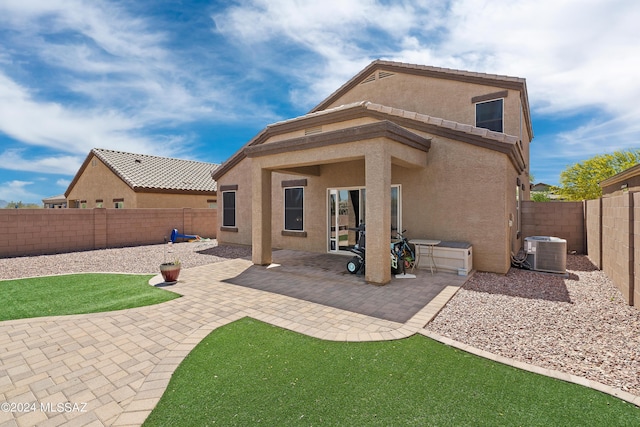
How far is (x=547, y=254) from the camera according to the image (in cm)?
903

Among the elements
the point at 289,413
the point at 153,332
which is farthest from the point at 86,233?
the point at 289,413

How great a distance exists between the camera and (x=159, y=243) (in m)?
16.9

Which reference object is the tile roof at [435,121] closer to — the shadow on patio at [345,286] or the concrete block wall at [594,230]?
the shadow on patio at [345,286]

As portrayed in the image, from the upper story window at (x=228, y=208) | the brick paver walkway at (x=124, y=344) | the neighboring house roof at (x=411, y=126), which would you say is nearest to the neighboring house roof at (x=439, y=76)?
the neighboring house roof at (x=411, y=126)

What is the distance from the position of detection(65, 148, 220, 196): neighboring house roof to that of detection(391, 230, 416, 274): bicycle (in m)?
18.4

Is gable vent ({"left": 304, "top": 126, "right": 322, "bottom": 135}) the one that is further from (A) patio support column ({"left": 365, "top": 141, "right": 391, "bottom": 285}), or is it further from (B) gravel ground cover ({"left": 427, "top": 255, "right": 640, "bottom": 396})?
(B) gravel ground cover ({"left": 427, "top": 255, "right": 640, "bottom": 396})

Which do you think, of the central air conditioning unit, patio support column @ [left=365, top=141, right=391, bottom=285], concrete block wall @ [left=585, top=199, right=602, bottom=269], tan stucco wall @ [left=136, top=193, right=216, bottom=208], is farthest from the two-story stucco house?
tan stucco wall @ [left=136, top=193, right=216, bottom=208]

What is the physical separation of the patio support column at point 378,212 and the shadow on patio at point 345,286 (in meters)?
0.45

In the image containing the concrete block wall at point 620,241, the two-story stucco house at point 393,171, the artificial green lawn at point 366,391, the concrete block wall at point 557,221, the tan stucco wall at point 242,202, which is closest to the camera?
the artificial green lawn at point 366,391

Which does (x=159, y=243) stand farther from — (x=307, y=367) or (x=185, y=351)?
(x=307, y=367)

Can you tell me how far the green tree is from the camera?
27.3 metres

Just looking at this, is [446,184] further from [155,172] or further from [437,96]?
[155,172]

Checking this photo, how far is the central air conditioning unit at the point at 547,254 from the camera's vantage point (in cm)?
884

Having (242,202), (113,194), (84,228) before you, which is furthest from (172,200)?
(242,202)
